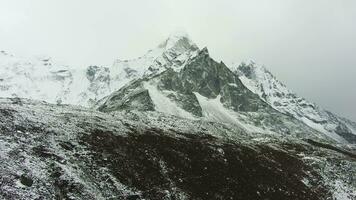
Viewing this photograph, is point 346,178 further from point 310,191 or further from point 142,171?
point 142,171

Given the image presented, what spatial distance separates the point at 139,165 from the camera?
138 feet

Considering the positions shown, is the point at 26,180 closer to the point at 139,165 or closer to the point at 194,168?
the point at 139,165

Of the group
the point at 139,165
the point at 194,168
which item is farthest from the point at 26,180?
the point at 194,168

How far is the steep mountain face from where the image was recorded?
1380 inches

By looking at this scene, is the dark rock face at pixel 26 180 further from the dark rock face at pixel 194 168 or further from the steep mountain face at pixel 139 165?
the dark rock face at pixel 194 168

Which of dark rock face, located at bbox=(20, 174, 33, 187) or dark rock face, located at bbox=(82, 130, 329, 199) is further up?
dark rock face, located at bbox=(82, 130, 329, 199)

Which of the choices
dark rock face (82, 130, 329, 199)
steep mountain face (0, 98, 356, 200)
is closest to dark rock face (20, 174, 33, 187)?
steep mountain face (0, 98, 356, 200)

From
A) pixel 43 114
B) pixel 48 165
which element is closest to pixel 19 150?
pixel 48 165

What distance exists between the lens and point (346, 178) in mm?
55844

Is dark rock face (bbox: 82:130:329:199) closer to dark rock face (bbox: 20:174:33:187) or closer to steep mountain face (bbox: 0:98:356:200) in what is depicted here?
steep mountain face (bbox: 0:98:356:200)

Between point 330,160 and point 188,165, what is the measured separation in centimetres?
2258

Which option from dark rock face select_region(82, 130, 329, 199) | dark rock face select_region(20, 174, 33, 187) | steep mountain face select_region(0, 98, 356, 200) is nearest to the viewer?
dark rock face select_region(20, 174, 33, 187)

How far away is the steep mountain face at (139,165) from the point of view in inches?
1380

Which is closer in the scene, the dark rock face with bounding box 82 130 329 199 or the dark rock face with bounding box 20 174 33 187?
the dark rock face with bounding box 20 174 33 187
